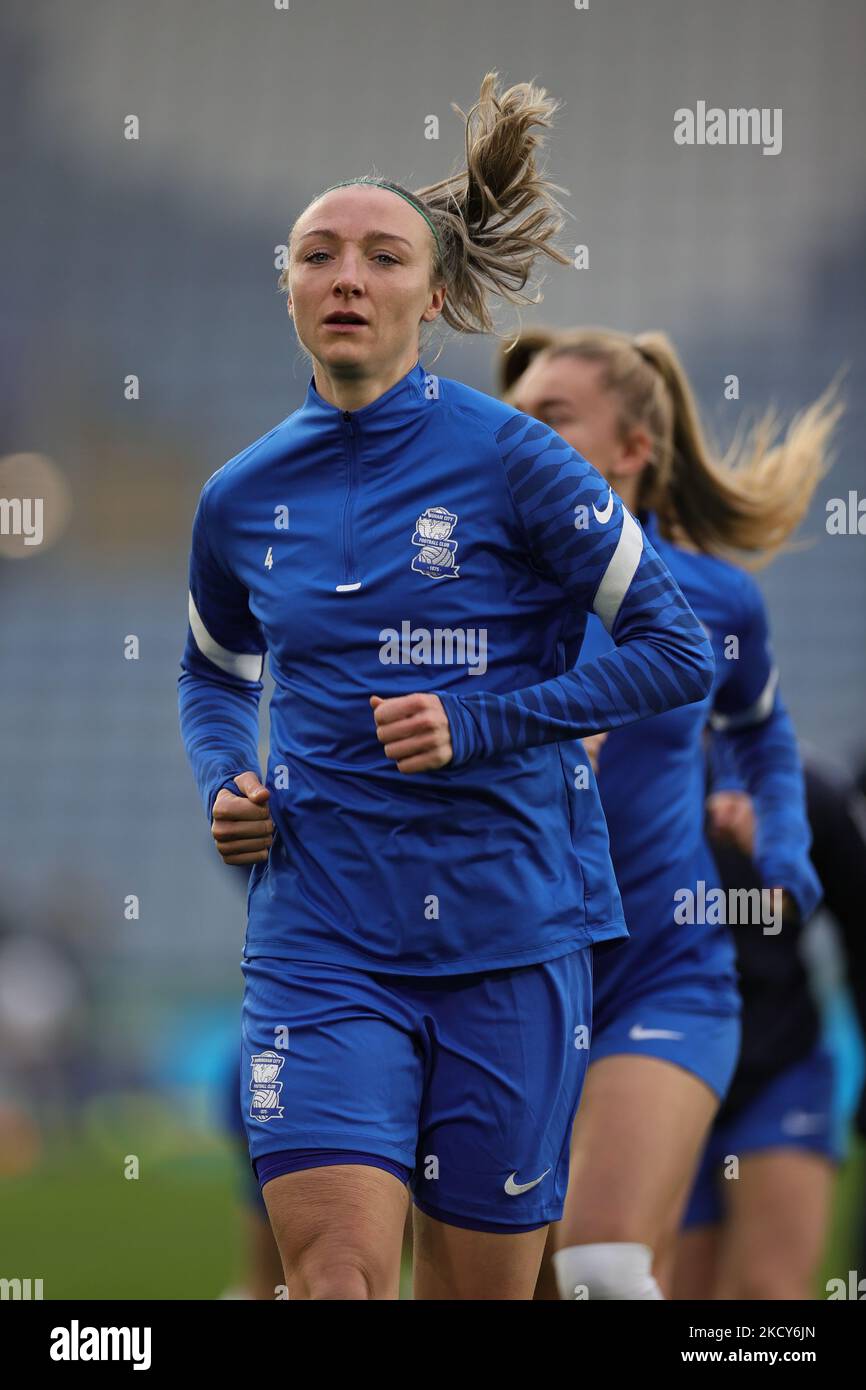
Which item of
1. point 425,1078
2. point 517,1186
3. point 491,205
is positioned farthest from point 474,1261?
point 491,205

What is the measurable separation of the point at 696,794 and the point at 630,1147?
698 mm

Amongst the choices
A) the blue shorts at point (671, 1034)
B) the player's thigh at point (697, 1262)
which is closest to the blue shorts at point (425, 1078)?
the blue shorts at point (671, 1034)

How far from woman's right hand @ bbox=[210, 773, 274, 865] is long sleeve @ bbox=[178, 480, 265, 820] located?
0.38 feet

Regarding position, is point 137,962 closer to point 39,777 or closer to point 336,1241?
point 39,777

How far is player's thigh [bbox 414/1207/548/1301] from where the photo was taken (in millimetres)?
2320

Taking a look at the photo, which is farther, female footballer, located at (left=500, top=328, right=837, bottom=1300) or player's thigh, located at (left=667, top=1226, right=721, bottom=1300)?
player's thigh, located at (left=667, top=1226, right=721, bottom=1300)

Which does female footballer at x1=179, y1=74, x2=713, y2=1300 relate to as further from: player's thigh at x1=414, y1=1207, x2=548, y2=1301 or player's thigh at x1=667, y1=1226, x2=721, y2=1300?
player's thigh at x1=667, y1=1226, x2=721, y2=1300

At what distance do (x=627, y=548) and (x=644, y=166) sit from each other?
9.11 ft

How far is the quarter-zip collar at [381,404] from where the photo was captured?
7.83ft

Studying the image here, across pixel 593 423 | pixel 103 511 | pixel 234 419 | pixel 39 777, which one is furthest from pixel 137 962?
pixel 593 423

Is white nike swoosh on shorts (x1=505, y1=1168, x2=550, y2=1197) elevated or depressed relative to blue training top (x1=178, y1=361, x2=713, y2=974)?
depressed

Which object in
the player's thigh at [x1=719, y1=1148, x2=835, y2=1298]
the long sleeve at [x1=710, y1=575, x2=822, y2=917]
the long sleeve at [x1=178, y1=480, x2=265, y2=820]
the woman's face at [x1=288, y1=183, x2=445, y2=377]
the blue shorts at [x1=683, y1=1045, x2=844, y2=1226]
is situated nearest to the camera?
the woman's face at [x1=288, y1=183, x2=445, y2=377]

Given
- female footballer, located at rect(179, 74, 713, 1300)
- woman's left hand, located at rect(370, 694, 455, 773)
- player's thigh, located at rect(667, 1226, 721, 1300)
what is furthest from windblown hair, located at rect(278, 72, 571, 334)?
player's thigh, located at rect(667, 1226, 721, 1300)

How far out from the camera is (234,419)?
20.6 ft
